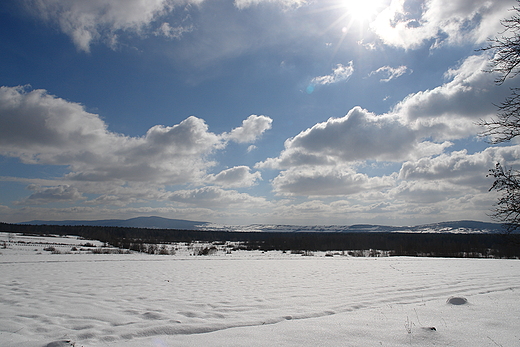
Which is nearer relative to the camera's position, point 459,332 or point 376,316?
point 459,332

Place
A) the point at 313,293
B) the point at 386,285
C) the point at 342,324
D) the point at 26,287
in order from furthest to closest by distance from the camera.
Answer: the point at 386,285
the point at 26,287
the point at 313,293
the point at 342,324

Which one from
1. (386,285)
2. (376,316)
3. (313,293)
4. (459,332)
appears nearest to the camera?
(459,332)

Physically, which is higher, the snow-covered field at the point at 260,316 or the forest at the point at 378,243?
the snow-covered field at the point at 260,316

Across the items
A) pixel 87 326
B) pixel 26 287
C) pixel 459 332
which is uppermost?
pixel 459 332

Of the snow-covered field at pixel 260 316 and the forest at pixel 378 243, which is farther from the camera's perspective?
the forest at pixel 378 243

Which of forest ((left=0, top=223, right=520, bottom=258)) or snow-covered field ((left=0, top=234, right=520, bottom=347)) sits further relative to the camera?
forest ((left=0, top=223, right=520, bottom=258))

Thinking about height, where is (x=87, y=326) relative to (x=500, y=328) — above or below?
below

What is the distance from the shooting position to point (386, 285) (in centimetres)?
915

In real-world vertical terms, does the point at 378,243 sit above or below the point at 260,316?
below

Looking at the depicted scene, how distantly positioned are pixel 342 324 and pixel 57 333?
183 inches

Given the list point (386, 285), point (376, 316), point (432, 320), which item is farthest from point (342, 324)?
point (386, 285)

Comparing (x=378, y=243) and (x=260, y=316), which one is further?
(x=378, y=243)

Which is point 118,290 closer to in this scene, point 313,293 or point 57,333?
point 57,333

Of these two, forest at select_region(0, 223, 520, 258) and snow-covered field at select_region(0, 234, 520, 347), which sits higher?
snow-covered field at select_region(0, 234, 520, 347)
